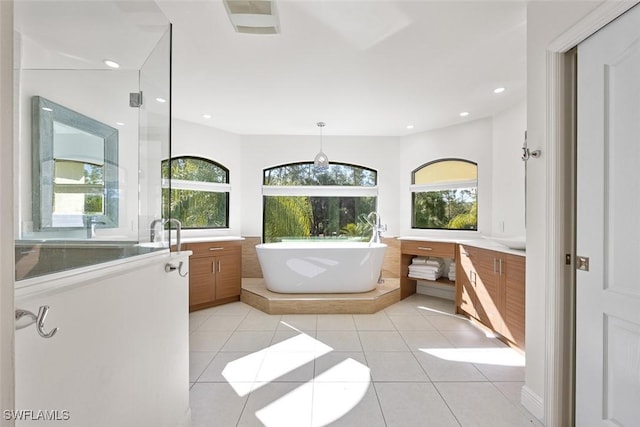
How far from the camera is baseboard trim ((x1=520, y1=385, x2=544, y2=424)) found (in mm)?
1603

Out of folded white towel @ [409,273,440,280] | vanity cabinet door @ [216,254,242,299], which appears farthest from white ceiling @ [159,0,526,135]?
folded white towel @ [409,273,440,280]

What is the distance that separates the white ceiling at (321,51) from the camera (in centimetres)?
170

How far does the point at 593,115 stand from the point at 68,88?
2.95 metres

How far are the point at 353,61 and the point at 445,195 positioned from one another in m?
2.59

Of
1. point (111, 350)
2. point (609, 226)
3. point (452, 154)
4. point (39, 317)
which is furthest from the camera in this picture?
point (452, 154)

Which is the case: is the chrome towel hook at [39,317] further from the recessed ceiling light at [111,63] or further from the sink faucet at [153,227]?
the recessed ceiling light at [111,63]

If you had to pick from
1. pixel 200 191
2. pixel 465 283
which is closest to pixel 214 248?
pixel 200 191

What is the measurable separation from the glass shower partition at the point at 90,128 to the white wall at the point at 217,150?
1851mm

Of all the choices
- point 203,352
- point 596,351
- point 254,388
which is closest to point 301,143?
point 203,352

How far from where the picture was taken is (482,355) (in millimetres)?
2373

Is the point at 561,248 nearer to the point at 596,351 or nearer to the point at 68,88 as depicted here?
the point at 596,351

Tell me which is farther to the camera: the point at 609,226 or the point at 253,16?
the point at 253,16

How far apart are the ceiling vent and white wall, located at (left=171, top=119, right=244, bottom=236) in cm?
246

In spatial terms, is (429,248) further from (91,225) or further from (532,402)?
(91,225)
